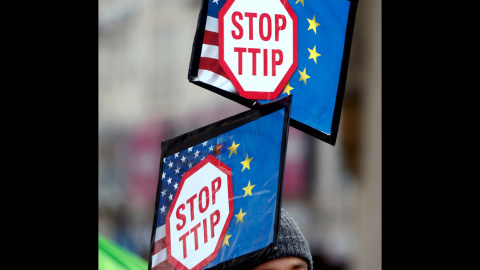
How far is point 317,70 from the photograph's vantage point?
209 cm

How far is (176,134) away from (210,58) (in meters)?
0.30

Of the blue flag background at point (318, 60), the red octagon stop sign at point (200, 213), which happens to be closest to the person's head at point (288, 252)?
the red octagon stop sign at point (200, 213)

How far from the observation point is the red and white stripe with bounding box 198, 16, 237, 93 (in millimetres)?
1928

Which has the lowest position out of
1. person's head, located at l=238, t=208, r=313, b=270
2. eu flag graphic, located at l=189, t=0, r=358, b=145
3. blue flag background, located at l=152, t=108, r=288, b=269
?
person's head, located at l=238, t=208, r=313, b=270

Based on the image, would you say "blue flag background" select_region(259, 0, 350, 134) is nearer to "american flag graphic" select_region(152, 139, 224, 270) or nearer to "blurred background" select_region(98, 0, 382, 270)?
"blurred background" select_region(98, 0, 382, 270)

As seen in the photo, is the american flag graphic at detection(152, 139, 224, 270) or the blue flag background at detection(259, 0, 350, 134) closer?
the american flag graphic at detection(152, 139, 224, 270)

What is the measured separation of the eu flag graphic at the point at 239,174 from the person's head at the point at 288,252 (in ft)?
0.14

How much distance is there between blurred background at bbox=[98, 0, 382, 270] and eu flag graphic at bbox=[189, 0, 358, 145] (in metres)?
0.04

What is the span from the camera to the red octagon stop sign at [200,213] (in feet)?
6.15

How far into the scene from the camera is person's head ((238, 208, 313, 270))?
73.9 inches

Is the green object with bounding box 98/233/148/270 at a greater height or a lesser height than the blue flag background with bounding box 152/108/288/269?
lesser

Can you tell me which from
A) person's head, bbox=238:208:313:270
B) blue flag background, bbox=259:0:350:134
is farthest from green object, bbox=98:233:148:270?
blue flag background, bbox=259:0:350:134

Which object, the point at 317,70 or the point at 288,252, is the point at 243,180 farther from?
the point at 317,70
